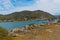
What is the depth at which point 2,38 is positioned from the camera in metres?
15.9

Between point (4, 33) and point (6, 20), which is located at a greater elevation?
point (4, 33)

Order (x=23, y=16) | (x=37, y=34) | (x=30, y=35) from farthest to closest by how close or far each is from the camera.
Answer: (x=23, y=16) < (x=37, y=34) < (x=30, y=35)

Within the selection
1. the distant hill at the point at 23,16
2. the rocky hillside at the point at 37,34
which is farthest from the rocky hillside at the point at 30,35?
the distant hill at the point at 23,16

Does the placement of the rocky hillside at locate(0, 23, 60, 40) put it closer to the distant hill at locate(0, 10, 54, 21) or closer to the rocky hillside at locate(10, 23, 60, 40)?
the rocky hillside at locate(10, 23, 60, 40)

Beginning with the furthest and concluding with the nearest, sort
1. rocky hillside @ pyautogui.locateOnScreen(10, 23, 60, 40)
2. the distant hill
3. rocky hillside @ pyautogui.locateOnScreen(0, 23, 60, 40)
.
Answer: the distant hill, rocky hillside @ pyautogui.locateOnScreen(10, 23, 60, 40), rocky hillside @ pyautogui.locateOnScreen(0, 23, 60, 40)

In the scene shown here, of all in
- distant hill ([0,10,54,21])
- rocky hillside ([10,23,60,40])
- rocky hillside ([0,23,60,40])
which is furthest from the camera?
distant hill ([0,10,54,21])

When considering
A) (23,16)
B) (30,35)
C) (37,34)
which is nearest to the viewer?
(30,35)

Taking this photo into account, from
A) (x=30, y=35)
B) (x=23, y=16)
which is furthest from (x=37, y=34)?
(x=23, y=16)

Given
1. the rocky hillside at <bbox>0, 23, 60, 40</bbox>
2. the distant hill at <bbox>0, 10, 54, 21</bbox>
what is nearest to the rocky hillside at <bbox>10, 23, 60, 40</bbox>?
the rocky hillside at <bbox>0, 23, 60, 40</bbox>

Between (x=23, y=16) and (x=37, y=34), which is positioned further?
(x=23, y=16)

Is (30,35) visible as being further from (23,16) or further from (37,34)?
(23,16)

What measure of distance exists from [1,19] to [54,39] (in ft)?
476

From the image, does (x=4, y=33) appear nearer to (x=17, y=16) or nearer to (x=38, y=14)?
(x=17, y=16)

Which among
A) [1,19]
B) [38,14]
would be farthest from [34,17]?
[1,19]
